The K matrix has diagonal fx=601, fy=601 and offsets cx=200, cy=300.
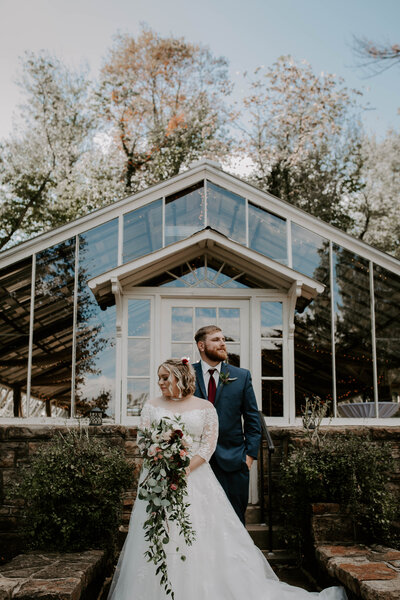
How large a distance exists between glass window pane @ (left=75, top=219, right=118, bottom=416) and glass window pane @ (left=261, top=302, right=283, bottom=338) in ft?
6.17

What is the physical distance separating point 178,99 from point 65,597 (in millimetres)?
22242

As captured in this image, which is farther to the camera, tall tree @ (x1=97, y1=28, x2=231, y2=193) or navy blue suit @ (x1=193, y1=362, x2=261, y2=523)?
tall tree @ (x1=97, y1=28, x2=231, y2=193)

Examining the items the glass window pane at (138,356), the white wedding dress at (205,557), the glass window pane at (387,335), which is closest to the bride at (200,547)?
the white wedding dress at (205,557)

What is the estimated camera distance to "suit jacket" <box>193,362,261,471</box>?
4367 millimetres

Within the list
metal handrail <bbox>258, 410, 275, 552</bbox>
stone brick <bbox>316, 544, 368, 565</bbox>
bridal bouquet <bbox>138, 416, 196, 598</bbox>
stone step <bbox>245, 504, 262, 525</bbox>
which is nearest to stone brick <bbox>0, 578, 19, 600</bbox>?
bridal bouquet <bbox>138, 416, 196, 598</bbox>

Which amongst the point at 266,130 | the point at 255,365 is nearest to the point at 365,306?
the point at 255,365

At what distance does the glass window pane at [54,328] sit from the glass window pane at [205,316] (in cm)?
158

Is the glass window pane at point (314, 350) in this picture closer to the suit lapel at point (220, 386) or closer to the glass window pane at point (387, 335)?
the glass window pane at point (387, 335)

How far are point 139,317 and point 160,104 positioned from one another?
18.0 metres

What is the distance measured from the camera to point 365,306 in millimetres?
7723

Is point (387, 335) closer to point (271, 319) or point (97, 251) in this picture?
point (271, 319)

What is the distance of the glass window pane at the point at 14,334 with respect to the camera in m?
7.24

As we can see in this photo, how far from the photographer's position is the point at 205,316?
757cm

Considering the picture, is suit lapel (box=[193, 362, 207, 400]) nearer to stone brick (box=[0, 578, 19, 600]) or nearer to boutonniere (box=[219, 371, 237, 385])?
boutonniere (box=[219, 371, 237, 385])
